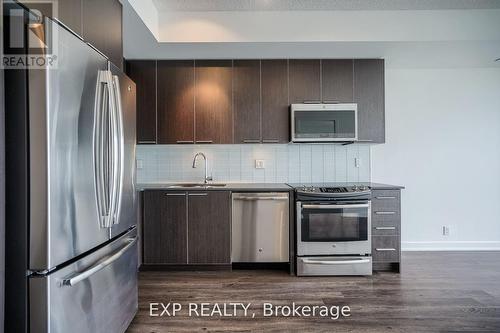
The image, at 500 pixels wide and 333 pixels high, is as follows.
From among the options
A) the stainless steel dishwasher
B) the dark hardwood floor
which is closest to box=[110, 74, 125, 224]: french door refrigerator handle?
the dark hardwood floor

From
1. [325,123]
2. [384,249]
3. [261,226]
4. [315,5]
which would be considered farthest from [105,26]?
[384,249]

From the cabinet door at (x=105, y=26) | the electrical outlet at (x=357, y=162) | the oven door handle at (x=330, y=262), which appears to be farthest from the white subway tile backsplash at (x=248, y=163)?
the cabinet door at (x=105, y=26)

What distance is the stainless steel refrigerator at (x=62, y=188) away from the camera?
1230 mm

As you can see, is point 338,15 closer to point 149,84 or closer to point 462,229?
point 149,84

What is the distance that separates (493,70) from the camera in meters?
3.95

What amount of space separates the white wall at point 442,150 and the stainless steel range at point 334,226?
40.8 inches

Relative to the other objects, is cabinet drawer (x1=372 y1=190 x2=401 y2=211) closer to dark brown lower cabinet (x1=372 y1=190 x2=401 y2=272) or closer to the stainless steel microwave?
dark brown lower cabinet (x1=372 y1=190 x2=401 y2=272)

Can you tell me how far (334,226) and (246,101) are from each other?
1.66 meters

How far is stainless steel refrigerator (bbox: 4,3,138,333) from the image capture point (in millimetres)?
1230

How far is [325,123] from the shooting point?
3.40 metres

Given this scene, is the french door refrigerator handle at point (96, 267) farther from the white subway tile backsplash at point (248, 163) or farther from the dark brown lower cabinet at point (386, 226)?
the dark brown lower cabinet at point (386, 226)

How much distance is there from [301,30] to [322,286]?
8.05 ft

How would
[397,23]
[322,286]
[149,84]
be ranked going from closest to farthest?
[322,286] → [397,23] → [149,84]

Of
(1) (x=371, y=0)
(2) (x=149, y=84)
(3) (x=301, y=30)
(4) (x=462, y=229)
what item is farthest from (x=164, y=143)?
(4) (x=462, y=229)
